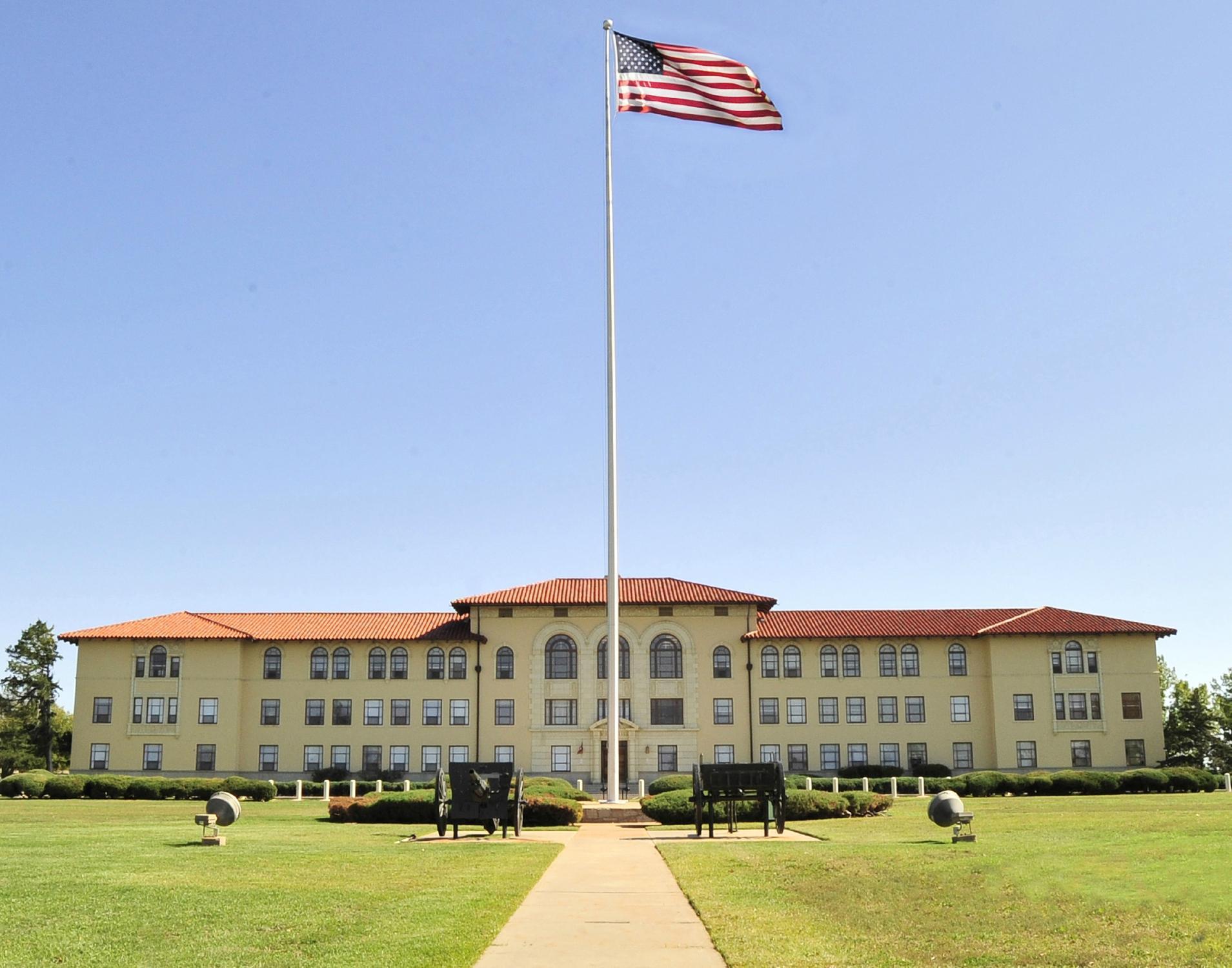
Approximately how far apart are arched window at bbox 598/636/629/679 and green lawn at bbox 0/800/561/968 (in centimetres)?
3935

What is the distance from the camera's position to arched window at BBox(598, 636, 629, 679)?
62594 mm

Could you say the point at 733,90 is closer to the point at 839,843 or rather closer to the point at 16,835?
the point at 839,843

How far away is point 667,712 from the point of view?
62625mm

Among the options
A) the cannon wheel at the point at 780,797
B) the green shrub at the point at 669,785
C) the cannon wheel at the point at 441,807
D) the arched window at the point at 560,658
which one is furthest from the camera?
the arched window at the point at 560,658

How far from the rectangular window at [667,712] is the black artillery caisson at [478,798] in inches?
1512

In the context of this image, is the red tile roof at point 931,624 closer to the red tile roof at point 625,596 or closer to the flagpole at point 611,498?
the red tile roof at point 625,596

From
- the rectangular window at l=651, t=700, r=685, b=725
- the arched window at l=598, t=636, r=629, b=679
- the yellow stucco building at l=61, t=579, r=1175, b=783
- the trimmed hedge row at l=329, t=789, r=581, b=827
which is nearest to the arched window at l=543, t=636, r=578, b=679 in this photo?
the yellow stucco building at l=61, t=579, r=1175, b=783

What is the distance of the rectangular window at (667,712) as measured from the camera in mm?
62500

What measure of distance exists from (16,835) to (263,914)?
47.0 ft

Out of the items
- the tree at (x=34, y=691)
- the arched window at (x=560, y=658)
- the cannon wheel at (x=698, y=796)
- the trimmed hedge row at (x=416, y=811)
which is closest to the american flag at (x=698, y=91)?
the cannon wheel at (x=698, y=796)

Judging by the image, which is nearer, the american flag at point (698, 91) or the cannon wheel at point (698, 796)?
the cannon wheel at point (698, 796)

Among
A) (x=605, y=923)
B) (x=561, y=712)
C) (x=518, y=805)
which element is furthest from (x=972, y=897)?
(x=561, y=712)

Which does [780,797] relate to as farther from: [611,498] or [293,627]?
[293,627]

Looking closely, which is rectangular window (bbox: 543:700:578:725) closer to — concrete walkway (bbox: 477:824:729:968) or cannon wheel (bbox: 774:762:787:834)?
cannon wheel (bbox: 774:762:787:834)
